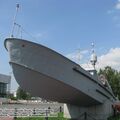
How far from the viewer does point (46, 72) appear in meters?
18.2

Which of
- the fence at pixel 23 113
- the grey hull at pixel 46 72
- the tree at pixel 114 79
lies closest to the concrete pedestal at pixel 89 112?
the fence at pixel 23 113

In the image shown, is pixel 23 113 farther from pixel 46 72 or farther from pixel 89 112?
pixel 46 72

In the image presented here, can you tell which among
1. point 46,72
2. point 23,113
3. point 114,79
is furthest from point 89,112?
point 114,79

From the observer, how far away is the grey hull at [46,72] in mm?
17891

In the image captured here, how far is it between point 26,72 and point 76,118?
22.7ft

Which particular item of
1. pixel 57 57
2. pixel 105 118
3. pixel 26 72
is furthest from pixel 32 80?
pixel 105 118

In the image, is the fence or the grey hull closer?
the grey hull

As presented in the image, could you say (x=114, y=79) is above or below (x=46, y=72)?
above

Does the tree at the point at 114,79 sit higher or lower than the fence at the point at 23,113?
higher

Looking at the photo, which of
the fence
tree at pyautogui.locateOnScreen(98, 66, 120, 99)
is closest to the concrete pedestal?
the fence

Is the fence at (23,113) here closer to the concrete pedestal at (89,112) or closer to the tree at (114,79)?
the concrete pedestal at (89,112)

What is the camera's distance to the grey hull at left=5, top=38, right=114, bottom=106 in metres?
17.9

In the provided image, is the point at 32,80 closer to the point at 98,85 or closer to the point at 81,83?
the point at 81,83

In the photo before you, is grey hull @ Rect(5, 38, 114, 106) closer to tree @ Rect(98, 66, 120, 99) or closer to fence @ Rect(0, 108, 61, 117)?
fence @ Rect(0, 108, 61, 117)
